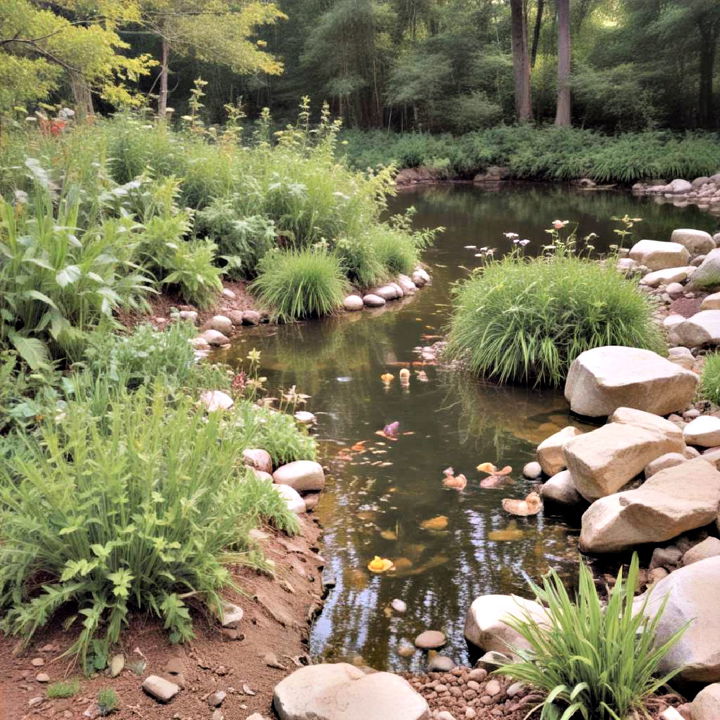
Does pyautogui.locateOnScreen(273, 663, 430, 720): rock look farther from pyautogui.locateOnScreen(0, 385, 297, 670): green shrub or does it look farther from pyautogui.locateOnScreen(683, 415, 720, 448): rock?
pyautogui.locateOnScreen(683, 415, 720, 448): rock

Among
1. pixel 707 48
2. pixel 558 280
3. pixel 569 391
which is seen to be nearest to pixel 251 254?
pixel 558 280

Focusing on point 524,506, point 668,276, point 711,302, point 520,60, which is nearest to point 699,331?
point 711,302

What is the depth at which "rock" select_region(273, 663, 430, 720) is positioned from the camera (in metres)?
2.16

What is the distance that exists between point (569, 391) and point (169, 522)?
3.40 m

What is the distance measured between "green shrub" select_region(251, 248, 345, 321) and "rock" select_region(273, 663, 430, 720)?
4.95m

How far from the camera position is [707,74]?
21.9m

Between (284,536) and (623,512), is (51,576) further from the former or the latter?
(623,512)

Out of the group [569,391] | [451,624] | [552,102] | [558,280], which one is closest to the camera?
[451,624]

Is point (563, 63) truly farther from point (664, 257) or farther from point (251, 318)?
point (251, 318)

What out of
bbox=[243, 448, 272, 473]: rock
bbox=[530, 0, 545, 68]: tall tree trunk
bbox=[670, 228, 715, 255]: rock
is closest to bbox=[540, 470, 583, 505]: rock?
bbox=[243, 448, 272, 473]: rock

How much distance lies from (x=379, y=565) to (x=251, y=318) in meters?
4.14

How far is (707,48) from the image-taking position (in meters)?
21.6

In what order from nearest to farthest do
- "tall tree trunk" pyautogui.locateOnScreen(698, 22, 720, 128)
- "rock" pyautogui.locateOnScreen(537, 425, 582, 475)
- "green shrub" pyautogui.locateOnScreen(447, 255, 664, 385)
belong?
"rock" pyautogui.locateOnScreen(537, 425, 582, 475)
"green shrub" pyautogui.locateOnScreen(447, 255, 664, 385)
"tall tree trunk" pyautogui.locateOnScreen(698, 22, 720, 128)

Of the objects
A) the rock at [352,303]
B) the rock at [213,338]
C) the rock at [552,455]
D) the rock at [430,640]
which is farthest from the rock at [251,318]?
the rock at [430,640]
